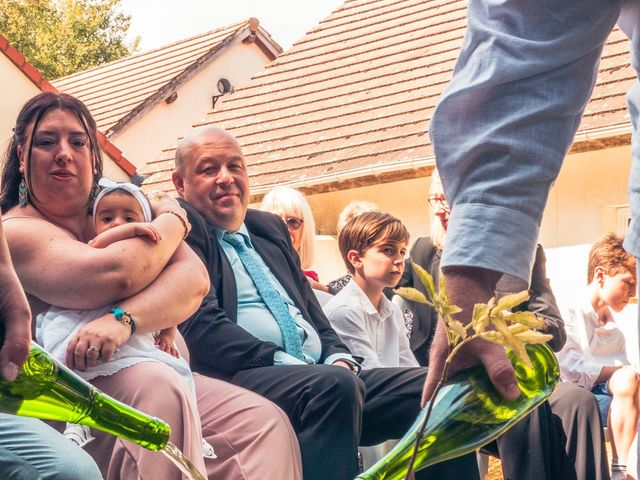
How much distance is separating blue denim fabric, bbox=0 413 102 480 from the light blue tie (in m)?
1.90

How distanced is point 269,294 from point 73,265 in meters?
1.30

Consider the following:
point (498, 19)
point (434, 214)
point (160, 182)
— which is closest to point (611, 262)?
point (434, 214)

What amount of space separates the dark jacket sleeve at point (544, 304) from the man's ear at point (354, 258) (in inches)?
33.1

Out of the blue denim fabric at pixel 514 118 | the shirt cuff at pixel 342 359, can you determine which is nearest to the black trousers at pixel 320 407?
the shirt cuff at pixel 342 359

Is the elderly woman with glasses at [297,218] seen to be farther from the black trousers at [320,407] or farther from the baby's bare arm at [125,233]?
the baby's bare arm at [125,233]

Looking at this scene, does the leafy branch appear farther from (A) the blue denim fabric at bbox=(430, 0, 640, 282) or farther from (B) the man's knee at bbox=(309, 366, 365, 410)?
(B) the man's knee at bbox=(309, 366, 365, 410)

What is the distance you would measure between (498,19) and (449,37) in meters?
13.9

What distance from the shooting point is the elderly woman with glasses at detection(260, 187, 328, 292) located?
684 cm

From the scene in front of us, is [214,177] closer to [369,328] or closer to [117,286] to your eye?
[369,328]

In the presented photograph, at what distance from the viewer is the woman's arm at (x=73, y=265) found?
12.7 ft

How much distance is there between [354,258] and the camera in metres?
6.24

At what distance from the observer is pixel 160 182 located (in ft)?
53.6

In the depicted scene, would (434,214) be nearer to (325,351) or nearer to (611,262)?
(611,262)

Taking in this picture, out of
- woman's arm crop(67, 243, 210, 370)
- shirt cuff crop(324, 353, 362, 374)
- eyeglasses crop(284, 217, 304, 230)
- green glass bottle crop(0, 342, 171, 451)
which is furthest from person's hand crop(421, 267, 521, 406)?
eyeglasses crop(284, 217, 304, 230)
